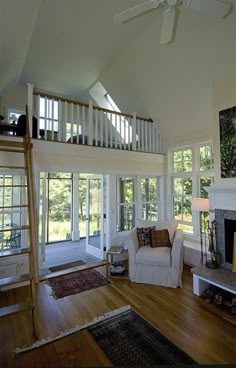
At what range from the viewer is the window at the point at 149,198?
522cm

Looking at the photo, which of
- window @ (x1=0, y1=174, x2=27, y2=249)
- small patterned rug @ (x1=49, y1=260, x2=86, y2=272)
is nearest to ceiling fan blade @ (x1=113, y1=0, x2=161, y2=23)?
window @ (x1=0, y1=174, x2=27, y2=249)

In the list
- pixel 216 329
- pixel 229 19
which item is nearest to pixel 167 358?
pixel 216 329

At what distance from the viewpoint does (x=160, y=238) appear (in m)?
3.92

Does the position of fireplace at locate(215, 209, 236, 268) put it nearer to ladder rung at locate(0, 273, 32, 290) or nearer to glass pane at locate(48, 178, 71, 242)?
ladder rung at locate(0, 273, 32, 290)

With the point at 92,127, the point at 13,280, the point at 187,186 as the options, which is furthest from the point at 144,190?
the point at 13,280

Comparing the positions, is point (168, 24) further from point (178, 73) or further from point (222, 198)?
point (222, 198)

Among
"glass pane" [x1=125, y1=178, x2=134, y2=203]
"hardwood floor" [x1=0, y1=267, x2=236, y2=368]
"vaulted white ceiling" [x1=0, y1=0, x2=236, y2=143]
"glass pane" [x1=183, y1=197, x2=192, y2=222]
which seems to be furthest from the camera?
"glass pane" [x1=125, y1=178, x2=134, y2=203]

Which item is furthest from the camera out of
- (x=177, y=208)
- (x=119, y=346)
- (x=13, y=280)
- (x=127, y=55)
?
(x=177, y=208)

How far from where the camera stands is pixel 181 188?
5.04 m

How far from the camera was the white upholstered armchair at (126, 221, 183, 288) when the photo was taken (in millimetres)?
3445

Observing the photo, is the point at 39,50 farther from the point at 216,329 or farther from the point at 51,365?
the point at 216,329

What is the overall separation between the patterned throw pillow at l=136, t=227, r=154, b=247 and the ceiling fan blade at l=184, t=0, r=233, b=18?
323 cm

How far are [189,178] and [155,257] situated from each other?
2.11 meters

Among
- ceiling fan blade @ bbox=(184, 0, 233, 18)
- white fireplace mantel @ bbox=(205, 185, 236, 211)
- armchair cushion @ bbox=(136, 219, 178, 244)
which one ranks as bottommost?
armchair cushion @ bbox=(136, 219, 178, 244)
